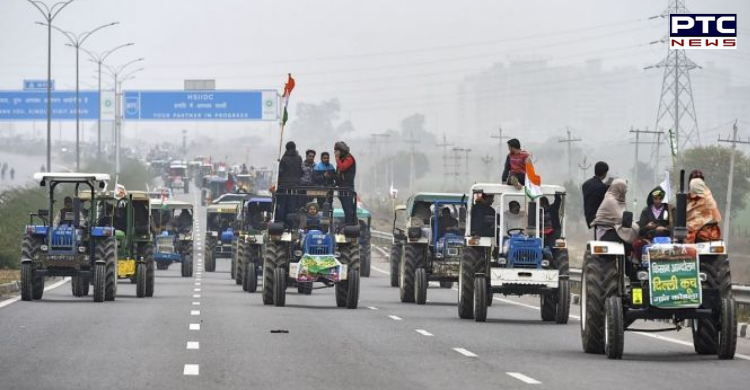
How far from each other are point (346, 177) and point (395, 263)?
11333 mm

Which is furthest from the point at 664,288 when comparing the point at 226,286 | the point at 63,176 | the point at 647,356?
the point at 226,286

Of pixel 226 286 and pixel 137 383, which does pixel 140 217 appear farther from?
pixel 137 383

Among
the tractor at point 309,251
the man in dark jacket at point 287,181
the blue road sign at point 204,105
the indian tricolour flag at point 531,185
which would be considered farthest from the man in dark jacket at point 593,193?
the blue road sign at point 204,105

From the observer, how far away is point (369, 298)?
37781 millimetres

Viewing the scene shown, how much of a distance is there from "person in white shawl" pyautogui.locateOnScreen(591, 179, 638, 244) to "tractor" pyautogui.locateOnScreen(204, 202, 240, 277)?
A: 1406 inches

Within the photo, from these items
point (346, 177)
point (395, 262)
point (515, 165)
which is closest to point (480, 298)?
point (515, 165)

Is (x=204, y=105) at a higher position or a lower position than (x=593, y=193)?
higher

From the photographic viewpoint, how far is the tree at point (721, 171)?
10575 centimetres

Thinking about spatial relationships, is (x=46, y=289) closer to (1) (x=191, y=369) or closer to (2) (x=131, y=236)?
(2) (x=131, y=236)

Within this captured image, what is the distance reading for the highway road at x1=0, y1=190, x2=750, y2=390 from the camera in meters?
17.4

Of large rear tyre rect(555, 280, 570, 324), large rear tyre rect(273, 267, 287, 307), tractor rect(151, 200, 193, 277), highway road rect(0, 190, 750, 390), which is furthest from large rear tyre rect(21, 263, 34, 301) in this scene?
tractor rect(151, 200, 193, 277)

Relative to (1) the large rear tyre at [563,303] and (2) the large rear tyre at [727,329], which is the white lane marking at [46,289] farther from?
(2) the large rear tyre at [727,329]

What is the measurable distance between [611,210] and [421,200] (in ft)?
54.3

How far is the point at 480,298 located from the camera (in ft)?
92.4
